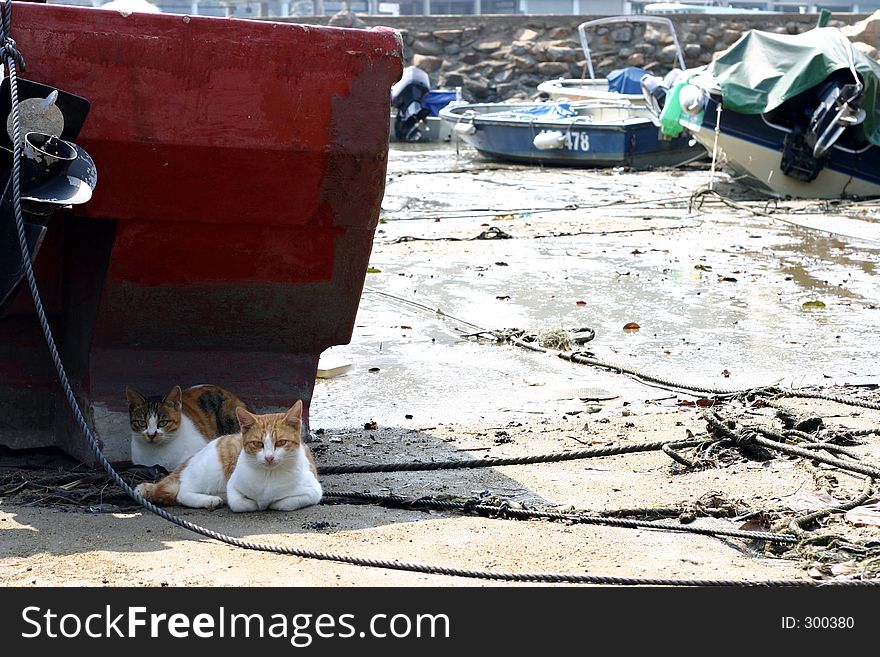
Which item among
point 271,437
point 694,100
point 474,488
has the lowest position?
point 474,488

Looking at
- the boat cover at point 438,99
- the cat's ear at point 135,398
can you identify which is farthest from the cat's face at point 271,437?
the boat cover at point 438,99

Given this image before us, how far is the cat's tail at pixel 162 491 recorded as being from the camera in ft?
13.4

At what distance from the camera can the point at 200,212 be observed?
439 cm

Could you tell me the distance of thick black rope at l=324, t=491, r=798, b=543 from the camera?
145 inches

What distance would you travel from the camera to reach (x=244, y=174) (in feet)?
14.3

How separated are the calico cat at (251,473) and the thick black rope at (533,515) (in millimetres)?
209

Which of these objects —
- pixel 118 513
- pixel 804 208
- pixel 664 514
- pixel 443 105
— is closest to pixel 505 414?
pixel 664 514

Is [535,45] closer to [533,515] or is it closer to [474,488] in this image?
[474,488]

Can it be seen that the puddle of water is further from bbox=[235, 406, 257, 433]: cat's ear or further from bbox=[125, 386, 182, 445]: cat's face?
bbox=[235, 406, 257, 433]: cat's ear

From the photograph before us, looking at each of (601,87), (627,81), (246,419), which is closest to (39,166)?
(246,419)

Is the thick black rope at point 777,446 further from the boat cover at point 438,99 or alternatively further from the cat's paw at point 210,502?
the boat cover at point 438,99

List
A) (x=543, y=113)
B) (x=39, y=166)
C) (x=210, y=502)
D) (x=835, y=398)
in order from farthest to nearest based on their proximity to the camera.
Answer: (x=543, y=113) → (x=835, y=398) → (x=210, y=502) → (x=39, y=166)

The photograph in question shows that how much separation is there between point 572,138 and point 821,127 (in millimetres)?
5143

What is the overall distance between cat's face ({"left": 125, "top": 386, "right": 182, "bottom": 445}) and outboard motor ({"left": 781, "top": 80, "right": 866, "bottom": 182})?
35.8 ft
